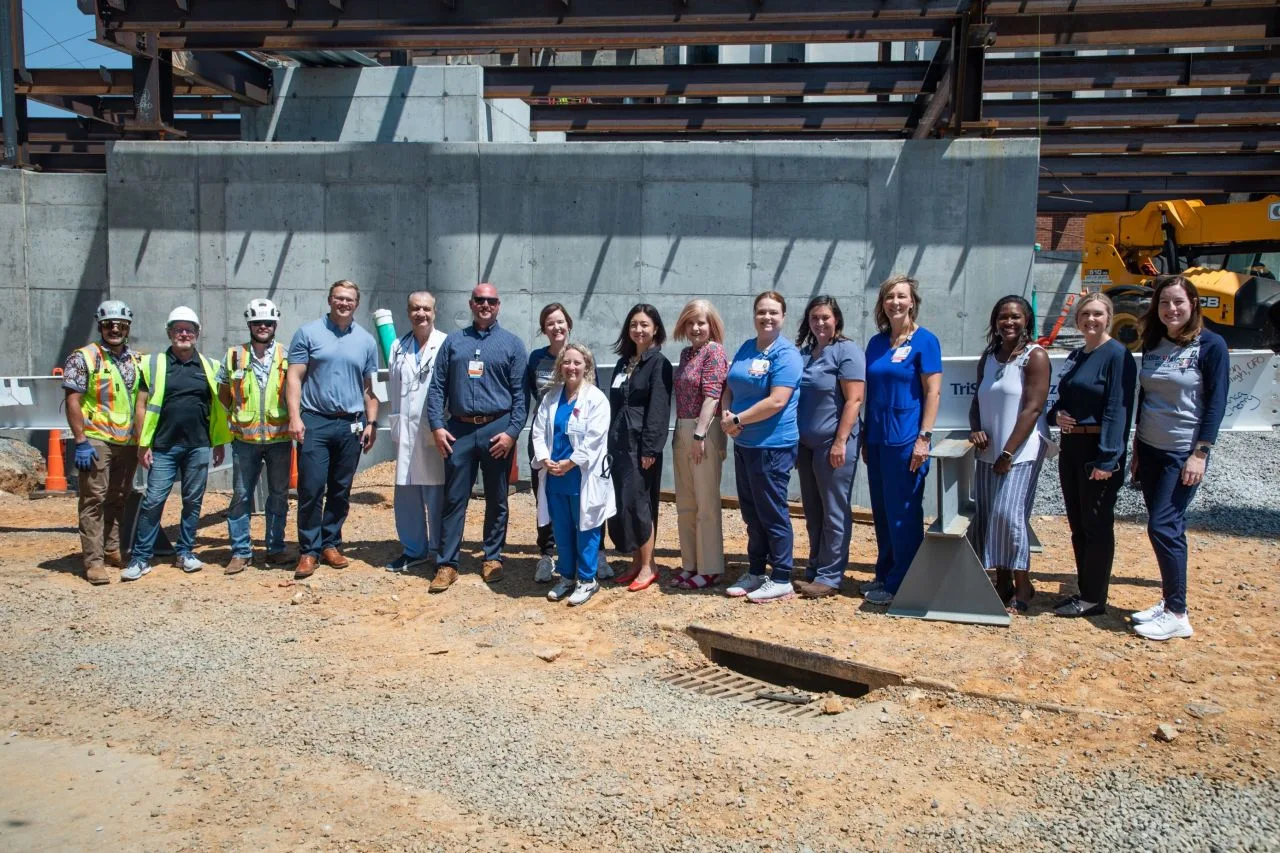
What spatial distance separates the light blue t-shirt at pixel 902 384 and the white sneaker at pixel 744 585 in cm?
114

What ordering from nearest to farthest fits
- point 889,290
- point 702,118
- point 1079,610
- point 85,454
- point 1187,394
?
point 1187,394, point 1079,610, point 889,290, point 85,454, point 702,118

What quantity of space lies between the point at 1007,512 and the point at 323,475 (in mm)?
4364

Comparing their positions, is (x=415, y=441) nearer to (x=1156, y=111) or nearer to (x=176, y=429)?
(x=176, y=429)

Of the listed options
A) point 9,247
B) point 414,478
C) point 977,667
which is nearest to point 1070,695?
point 977,667

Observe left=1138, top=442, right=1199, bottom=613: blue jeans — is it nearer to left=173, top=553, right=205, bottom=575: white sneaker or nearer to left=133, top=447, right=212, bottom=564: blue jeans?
left=133, top=447, right=212, bottom=564: blue jeans

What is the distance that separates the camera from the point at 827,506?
6.64 meters

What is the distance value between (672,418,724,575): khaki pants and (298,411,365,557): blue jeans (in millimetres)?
2264

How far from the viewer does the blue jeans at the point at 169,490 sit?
287 inches

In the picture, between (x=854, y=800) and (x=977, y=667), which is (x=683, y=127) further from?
(x=854, y=800)

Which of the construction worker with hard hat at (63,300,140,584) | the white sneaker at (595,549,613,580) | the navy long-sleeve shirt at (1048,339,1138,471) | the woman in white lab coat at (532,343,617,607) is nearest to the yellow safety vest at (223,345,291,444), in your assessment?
the construction worker with hard hat at (63,300,140,584)

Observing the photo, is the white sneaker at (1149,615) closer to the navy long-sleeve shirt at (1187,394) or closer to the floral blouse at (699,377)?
the navy long-sleeve shirt at (1187,394)

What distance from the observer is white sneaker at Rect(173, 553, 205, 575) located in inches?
295

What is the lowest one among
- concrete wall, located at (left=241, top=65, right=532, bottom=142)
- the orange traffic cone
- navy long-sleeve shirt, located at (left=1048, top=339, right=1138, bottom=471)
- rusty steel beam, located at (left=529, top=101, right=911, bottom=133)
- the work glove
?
the orange traffic cone

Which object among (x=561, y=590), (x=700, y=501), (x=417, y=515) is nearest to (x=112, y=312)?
(x=417, y=515)
